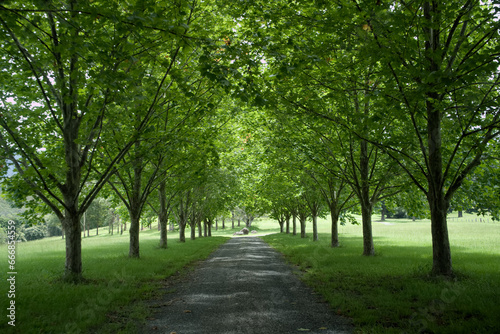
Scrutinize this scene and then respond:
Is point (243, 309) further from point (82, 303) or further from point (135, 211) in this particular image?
point (135, 211)

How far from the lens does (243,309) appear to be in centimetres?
561

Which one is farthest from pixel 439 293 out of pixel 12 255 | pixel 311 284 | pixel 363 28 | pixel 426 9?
pixel 12 255

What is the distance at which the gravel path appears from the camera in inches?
183

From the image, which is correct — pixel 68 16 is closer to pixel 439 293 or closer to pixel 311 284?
pixel 311 284

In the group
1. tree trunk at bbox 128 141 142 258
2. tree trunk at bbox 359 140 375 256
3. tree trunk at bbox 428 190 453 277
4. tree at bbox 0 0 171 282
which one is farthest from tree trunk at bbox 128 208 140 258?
tree trunk at bbox 428 190 453 277

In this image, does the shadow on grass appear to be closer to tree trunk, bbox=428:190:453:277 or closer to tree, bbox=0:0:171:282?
tree trunk, bbox=428:190:453:277

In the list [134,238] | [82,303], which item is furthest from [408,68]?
[134,238]

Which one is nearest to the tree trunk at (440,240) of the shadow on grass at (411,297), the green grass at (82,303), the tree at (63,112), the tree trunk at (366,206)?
the shadow on grass at (411,297)

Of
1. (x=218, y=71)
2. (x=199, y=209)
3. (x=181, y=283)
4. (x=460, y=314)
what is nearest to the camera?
(x=460, y=314)

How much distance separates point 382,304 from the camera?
555cm

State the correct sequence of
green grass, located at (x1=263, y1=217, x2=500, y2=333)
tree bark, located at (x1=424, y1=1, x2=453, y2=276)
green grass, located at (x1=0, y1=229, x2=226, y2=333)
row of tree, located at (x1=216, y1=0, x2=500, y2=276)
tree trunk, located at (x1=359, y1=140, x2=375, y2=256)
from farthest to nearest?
tree trunk, located at (x1=359, y1=140, x2=375, y2=256), tree bark, located at (x1=424, y1=1, x2=453, y2=276), row of tree, located at (x1=216, y1=0, x2=500, y2=276), green grass, located at (x1=0, y1=229, x2=226, y2=333), green grass, located at (x1=263, y1=217, x2=500, y2=333)

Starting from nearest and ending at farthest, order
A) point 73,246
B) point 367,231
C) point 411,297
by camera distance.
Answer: point 411,297 < point 73,246 < point 367,231

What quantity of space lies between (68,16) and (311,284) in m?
7.97

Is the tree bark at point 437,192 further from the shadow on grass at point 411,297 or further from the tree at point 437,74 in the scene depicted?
the shadow on grass at point 411,297
